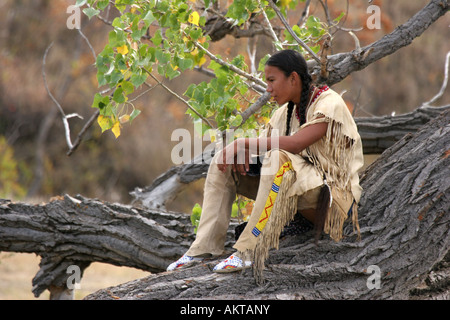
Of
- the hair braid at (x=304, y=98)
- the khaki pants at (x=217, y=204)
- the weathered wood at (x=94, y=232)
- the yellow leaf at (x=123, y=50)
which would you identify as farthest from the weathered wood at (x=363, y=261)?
the yellow leaf at (x=123, y=50)

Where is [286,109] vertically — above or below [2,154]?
below

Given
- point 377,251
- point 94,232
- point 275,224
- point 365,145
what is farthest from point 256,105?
point 365,145

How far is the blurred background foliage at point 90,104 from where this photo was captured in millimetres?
11992

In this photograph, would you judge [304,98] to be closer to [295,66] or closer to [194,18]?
[295,66]

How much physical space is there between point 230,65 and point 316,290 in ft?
4.30

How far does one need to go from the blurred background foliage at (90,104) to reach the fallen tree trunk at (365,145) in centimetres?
710

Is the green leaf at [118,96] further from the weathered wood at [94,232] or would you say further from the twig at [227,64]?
the weathered wood at [94,232]

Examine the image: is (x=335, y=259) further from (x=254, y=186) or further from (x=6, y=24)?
(x=6, y=24)

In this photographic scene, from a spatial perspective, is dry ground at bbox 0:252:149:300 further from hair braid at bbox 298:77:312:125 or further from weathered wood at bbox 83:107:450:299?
hair braid at bbox 298:77:312:125

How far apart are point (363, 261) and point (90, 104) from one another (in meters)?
9.98

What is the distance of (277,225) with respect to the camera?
8.32 feet

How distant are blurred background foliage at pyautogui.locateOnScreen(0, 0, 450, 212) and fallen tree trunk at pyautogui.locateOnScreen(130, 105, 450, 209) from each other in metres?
7.10

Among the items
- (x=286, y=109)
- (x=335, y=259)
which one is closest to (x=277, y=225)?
(x=335, y=259)

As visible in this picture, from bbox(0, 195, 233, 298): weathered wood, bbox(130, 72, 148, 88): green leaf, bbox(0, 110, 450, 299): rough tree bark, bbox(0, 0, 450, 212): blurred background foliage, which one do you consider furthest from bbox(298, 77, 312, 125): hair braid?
bbox(0, 0, 450, 212): blurred background foliage
